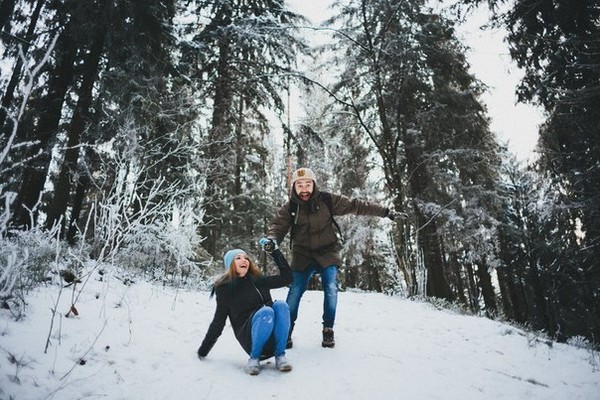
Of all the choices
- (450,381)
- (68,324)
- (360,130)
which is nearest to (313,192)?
(450,381)

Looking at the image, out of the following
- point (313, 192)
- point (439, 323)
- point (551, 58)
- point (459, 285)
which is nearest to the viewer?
point (313, 192)

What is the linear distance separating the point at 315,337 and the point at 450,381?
1.61 m

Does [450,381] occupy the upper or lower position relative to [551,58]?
lower

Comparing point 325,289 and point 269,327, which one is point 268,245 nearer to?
point 269,327

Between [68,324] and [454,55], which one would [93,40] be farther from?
[454,55]

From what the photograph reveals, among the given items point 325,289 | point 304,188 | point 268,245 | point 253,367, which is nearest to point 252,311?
point 253,367

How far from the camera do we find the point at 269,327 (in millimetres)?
2951

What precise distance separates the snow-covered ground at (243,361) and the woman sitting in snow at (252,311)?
0.17 meters

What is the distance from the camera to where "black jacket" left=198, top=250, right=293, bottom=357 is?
3131mm

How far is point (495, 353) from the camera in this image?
400 cm

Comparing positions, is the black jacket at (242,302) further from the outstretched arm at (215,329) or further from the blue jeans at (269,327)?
the blue jeans at (269,327)

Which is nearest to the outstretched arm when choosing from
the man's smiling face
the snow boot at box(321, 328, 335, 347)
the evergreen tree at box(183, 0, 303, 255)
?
the snow boot at box(321, 328, 335, 347)

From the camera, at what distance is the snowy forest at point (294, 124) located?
6566 millimetres

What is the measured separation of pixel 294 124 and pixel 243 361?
855 cm
